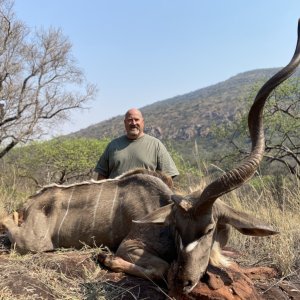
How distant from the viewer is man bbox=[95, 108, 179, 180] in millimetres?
5086

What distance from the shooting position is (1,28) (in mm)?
13719

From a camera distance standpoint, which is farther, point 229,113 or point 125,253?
point 229,113

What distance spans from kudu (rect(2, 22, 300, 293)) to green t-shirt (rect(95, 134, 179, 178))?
0.70 meters

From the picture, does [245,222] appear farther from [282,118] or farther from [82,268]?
[282,118]

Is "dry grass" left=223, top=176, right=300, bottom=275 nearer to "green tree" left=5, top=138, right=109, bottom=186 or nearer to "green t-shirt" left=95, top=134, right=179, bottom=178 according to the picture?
"green t-shirt" left=95, top=134, right=179, bottom=178

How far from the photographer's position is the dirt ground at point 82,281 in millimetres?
3000

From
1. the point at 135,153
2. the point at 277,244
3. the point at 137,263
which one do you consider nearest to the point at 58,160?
the point at 135,153

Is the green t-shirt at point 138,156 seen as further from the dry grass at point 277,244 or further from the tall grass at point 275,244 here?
the dry grass at point 277,244

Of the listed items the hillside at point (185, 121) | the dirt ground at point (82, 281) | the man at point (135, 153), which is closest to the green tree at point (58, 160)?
the man at point (135, 153)

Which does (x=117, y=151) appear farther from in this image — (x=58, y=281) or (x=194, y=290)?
(x=194, y=290)

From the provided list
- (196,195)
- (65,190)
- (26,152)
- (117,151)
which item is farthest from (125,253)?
(26,152)

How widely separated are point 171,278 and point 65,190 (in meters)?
1.97

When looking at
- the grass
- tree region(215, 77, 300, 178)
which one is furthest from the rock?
tree region(215, 77, 300, 178)

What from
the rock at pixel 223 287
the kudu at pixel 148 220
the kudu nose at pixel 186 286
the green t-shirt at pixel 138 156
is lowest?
the rock at pixel 223 287
